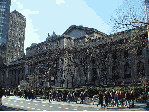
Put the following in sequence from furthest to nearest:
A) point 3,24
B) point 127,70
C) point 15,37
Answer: point 15,37 < point 3,24 < point 127,70

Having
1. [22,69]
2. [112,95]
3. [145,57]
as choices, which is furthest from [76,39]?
[112,95]

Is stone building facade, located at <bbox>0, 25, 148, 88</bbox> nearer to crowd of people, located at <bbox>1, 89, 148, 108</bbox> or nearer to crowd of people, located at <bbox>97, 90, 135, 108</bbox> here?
crowd of people, located at <bbox>1, 89, 148, 108</bbox>

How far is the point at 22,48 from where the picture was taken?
4601 inches

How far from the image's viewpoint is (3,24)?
102 meters

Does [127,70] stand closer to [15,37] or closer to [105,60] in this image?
[105,60]

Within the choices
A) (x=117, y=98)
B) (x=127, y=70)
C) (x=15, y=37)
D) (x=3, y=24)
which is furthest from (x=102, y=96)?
(x=15, y=37)

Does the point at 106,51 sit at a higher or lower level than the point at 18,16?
lower

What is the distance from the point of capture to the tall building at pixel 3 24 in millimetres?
100062

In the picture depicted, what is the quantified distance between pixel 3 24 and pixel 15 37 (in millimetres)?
13431

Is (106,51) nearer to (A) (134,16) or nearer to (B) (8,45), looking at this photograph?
(A) (134,16)

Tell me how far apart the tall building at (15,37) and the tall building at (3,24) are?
4.67 m

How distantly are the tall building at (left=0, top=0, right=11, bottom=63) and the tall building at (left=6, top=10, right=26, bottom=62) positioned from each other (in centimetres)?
467

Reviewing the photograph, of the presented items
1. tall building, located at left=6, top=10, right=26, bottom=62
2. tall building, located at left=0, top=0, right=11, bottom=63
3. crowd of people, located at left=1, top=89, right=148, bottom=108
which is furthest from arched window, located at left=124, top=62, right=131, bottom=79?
tall building, located at left=6, top=10, right=26, bottom=62

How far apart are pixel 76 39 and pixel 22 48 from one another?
64866mm
